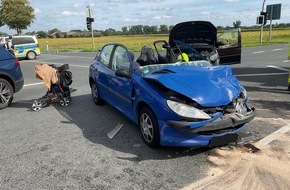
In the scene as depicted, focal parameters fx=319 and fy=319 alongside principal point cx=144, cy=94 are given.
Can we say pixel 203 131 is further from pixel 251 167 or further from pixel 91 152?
pixel 91 152

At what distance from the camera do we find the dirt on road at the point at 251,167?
362 cm

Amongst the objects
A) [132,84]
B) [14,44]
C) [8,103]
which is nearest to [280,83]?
[132,84]

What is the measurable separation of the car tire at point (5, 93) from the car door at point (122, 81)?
10.6 ft

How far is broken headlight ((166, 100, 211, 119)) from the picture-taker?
4020mm

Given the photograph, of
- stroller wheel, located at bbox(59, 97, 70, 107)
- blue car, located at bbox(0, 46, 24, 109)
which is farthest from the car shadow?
blue car, located at bbox(0, 46, 24, 109)

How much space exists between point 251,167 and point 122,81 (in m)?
2.57

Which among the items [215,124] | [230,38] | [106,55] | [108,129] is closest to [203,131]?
[215,124]

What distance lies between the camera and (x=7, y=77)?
8.09 m

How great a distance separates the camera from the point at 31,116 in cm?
707

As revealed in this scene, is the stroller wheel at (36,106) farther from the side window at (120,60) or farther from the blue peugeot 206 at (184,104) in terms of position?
the blue peugeot 206 at (184,104)

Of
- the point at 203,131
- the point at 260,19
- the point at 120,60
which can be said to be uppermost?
the point at 260,19

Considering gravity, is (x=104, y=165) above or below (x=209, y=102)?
below

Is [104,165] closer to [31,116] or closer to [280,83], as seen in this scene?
[31,116]

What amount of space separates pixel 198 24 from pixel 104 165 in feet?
24.9
